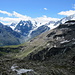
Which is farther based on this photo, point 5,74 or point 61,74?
point 61,74

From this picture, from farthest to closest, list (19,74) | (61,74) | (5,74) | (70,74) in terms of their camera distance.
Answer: (70,74) < (61,74) < (19,74) < (5,74)

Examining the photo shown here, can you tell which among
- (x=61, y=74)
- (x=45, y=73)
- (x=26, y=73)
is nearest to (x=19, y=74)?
(x=26, y=73)

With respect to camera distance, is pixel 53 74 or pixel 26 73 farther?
pixel 53 74

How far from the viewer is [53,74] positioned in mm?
140625

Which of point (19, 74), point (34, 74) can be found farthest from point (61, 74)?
point (19, 74)

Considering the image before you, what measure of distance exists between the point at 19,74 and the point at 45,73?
1061 inches

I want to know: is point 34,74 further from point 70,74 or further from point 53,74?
point 70,74

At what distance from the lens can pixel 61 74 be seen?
486 feet

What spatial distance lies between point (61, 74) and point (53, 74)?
10535 mm

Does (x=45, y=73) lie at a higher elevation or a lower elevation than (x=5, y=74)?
lower

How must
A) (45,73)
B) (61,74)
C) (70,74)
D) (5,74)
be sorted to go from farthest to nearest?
(70,74), (61,74), (45,73), (5,74)

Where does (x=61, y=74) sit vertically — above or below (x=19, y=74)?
below

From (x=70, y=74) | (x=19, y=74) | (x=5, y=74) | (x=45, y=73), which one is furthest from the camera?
(x=70, y=74)

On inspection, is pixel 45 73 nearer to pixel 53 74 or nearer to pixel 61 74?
pixel 53 74
